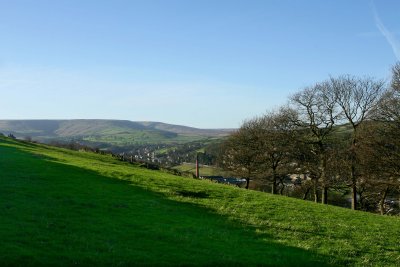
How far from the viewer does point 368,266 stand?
1769 cm

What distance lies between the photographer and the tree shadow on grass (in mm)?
15203

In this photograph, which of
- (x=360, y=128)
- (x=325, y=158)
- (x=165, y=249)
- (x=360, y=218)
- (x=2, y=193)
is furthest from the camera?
(x=325, y=158)

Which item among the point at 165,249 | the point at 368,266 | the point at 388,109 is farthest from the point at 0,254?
the point at 388,109

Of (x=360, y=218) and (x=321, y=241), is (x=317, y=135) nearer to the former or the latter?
(x=360, y=218)

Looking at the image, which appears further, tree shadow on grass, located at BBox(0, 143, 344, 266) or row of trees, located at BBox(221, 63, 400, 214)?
row of trees, located at BBox(221, 63, 400, 214)

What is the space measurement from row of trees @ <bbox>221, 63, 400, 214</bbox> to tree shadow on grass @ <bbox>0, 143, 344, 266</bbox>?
105 feet

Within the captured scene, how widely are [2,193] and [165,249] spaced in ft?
38.8

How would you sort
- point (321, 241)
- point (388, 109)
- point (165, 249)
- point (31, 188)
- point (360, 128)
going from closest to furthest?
point (165, 249), point (321, 241), point (31, 188), point (388, 109), point (360, 128)

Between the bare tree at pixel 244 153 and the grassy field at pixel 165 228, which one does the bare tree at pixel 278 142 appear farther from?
the grassy field at pixel 165 228

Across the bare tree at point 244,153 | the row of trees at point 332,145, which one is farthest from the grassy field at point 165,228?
the bare tree at point 244,153

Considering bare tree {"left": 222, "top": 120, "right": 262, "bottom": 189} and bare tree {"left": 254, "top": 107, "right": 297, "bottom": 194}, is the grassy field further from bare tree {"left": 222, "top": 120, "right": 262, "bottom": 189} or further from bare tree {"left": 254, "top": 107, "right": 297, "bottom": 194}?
bare tree {"left": 222, "top": 120, "right": 262, "bottom": 189}

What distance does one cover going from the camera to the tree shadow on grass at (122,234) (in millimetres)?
15203

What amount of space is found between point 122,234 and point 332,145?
49602 mm

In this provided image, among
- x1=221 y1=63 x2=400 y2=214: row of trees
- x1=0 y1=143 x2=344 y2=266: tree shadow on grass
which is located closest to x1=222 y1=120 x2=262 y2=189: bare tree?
x1=221 y1=63 x2=400 y2=214: row of trees
